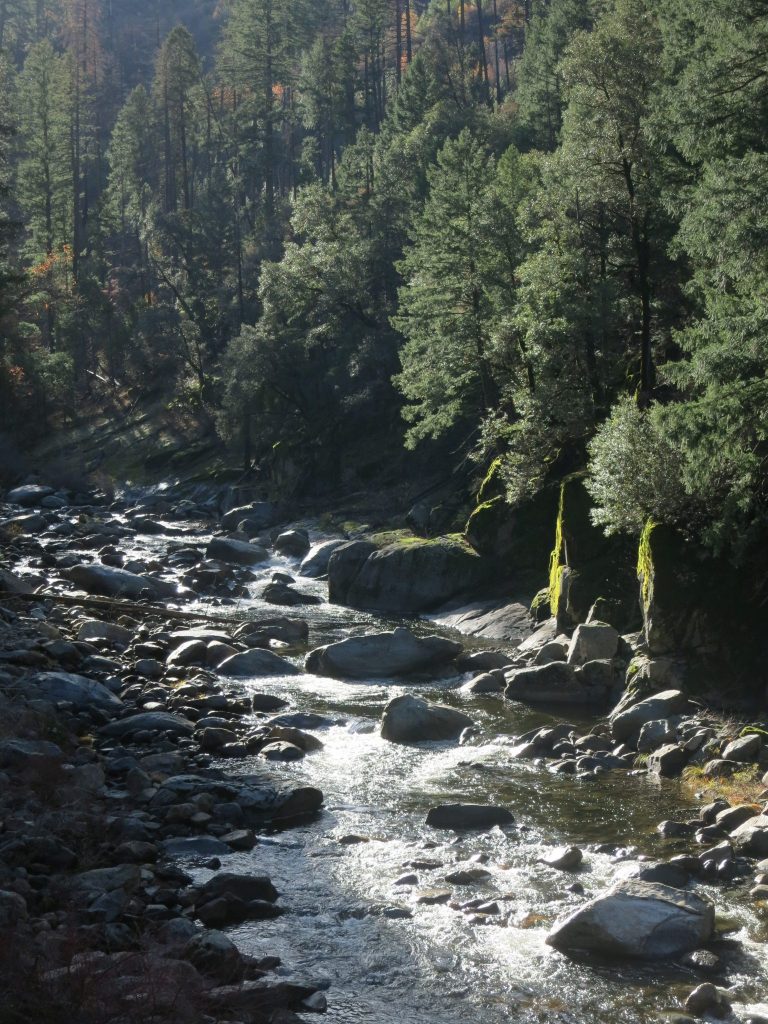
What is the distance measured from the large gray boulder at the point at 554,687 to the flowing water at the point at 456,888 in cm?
124

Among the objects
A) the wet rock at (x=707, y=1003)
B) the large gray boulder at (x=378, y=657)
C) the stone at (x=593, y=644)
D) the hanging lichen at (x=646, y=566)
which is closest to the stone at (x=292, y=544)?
the large gray boulder at (x=378, y=657)

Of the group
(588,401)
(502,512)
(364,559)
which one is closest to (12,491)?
(364,559)

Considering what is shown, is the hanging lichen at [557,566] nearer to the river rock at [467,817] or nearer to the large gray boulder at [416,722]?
the large gray boulder at [416,722]

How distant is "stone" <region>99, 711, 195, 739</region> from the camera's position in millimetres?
15055

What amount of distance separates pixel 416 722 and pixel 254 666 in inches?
197

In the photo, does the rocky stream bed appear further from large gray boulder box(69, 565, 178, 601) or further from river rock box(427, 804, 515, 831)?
large gray boulder box(69, 565, 178, 601)

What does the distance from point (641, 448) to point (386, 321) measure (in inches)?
1117

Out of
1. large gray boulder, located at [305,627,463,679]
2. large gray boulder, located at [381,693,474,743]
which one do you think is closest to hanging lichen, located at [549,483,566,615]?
large gray boulder, located at [305,627,463,679]

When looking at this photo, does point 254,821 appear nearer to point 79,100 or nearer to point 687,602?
point 687,602

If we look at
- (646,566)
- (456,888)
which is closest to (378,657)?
(646,566)

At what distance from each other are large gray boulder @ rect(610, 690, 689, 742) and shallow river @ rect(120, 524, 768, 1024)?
1.43 meters

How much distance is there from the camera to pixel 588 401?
25250mm

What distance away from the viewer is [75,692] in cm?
1631

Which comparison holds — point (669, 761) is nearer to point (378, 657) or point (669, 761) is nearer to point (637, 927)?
point (637, 927)
